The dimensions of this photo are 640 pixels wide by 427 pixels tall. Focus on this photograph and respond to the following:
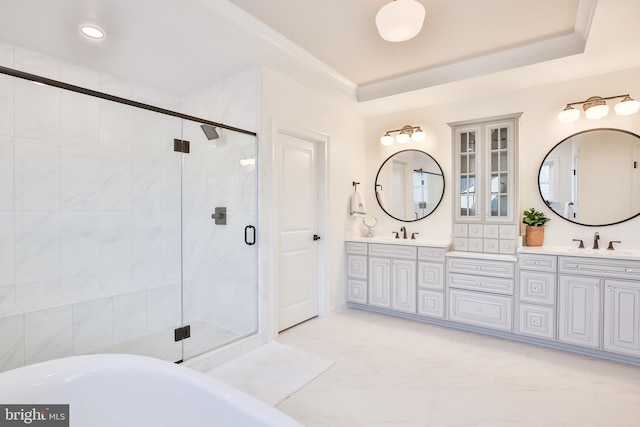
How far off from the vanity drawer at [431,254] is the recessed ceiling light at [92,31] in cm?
334

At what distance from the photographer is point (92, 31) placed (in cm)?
238

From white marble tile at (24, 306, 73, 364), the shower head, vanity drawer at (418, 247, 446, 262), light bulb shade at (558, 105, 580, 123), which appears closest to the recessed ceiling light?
the shower head

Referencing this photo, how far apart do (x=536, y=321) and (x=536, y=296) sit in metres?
0.22

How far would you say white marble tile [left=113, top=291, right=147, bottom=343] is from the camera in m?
2.84

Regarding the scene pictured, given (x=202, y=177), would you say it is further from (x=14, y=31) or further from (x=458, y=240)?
(x=458, y=240)

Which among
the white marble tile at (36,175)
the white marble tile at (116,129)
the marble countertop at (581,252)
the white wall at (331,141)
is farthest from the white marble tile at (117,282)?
the marble countertop at (581,252)

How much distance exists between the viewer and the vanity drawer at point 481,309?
3059 mm

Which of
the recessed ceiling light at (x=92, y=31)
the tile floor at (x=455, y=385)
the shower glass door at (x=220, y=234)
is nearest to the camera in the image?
the tile floor at (x=455, y=385)

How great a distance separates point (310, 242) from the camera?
3.66 meters

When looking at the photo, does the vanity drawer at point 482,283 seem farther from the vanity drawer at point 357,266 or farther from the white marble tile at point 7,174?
the white marble tile at point 7,174

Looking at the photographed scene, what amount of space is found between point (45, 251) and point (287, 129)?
230 centimetres

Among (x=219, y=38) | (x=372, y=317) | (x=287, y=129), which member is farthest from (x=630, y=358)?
(x=219, y=38)

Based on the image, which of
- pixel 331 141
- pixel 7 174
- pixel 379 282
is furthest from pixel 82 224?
pixel 379 282

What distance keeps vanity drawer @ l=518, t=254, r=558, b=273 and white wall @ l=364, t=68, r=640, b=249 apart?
0.50 meters
